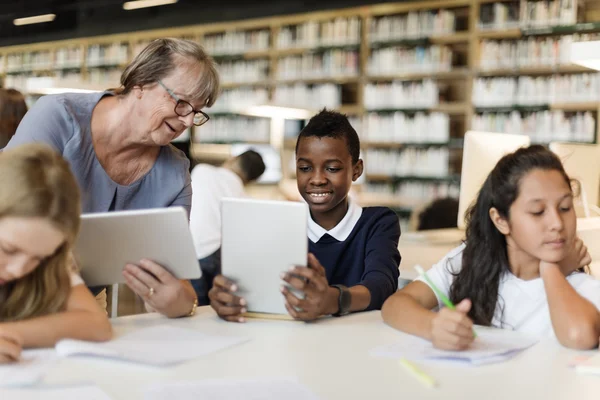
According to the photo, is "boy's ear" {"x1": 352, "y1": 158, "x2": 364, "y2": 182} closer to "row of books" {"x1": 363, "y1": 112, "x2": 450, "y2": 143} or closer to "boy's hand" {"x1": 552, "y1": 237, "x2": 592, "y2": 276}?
"boy's hand" {"x1": 552, "y1": 237, "x2": 592, "y2": 276}

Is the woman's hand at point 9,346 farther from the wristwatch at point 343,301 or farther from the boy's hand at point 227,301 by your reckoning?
the wristwatch at point 343,301

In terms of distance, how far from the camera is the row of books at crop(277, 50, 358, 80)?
21.8ft

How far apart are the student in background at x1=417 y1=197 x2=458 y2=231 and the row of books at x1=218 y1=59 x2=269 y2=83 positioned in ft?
9.45

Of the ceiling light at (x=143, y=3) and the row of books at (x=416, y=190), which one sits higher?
the ceiling light at (x=143, y=3)

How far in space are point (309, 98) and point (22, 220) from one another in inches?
238

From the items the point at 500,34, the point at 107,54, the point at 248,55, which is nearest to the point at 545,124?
the point at 500,34

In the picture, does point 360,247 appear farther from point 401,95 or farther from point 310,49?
point 310,49

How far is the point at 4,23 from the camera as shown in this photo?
980 cm

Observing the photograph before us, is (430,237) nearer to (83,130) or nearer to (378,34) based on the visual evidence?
(83,130)

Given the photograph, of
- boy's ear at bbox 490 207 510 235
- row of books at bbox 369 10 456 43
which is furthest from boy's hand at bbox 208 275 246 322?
row of books at bbox 369 10 456 43

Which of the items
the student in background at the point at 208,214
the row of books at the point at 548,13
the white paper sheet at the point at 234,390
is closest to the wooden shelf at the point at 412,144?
the row of books at the point at 548,13

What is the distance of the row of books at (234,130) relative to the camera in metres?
7.55

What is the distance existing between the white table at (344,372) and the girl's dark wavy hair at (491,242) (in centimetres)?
19

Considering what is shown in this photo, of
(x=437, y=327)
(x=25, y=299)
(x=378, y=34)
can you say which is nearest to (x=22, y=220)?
(x=25, y=299)
